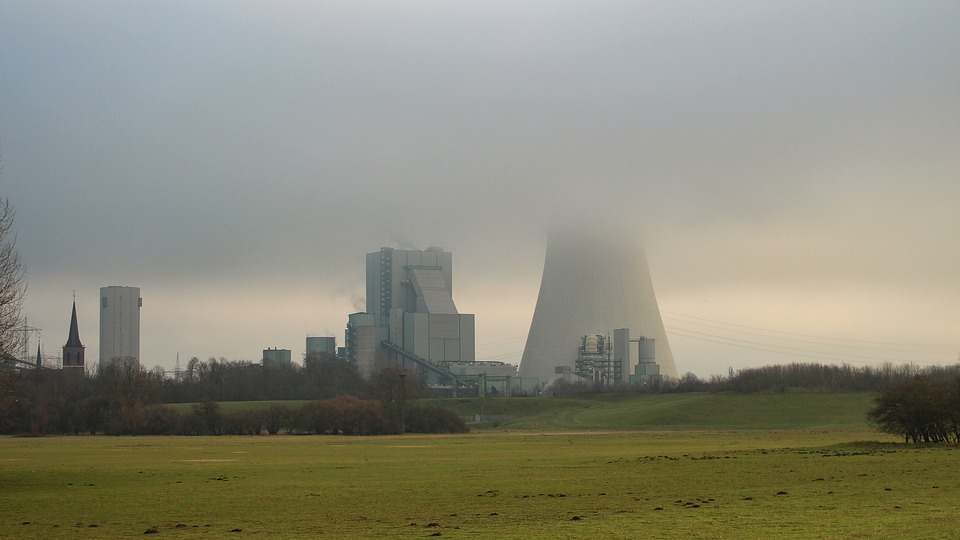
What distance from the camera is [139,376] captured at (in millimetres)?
103875

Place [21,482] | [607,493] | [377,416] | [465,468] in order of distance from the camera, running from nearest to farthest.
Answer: [607,493], [21,482], [465,468], [377,416]

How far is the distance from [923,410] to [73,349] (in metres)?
138

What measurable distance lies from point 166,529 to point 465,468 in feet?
59.3

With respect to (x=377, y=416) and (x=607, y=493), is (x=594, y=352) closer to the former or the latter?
(x=377, y=416)

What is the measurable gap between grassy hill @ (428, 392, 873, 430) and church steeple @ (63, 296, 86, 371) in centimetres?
6560

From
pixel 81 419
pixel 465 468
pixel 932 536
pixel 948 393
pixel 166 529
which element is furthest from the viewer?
pixel 81 419

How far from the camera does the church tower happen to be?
16025cm

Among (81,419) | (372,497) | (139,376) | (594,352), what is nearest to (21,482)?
(372,497)

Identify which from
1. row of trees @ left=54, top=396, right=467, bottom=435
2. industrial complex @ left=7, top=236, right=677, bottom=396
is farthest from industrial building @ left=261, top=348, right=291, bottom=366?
row of trees @ left=54, top=396, right=467, bottom=435

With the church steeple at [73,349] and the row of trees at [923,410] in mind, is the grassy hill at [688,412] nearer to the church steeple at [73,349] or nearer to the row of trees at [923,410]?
the row of trees at [923,410]

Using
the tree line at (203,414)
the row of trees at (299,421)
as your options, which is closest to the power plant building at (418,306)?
the tree line at (203,414)

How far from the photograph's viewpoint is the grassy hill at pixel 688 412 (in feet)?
308

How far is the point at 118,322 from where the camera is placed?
6398 inches

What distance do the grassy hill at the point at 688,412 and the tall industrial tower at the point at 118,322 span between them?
62357 mm
